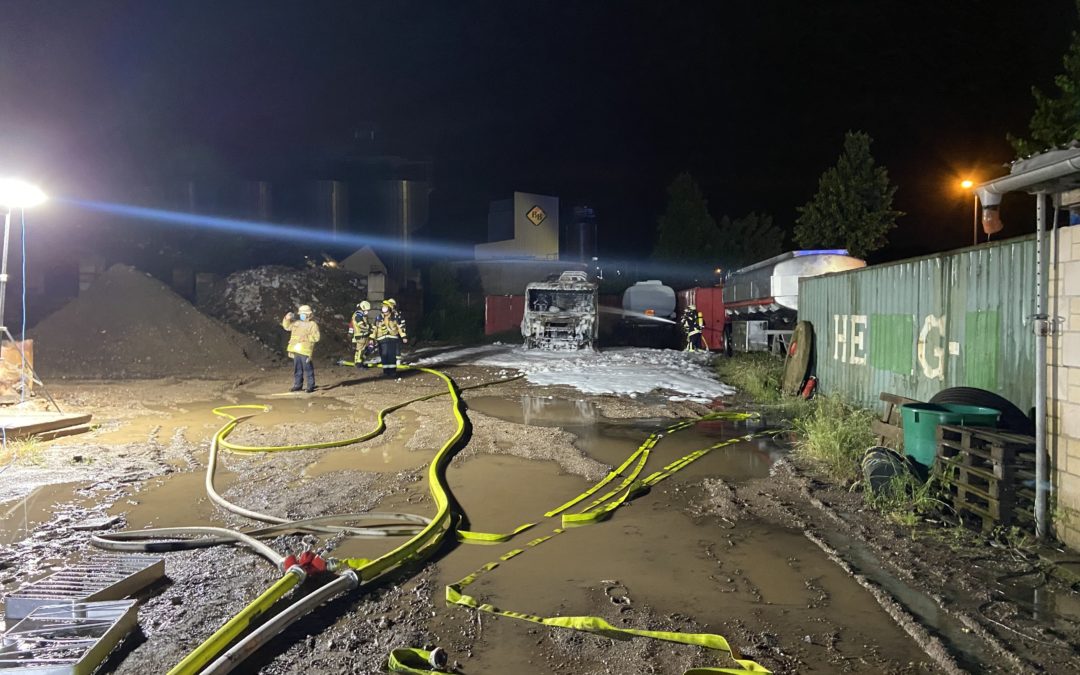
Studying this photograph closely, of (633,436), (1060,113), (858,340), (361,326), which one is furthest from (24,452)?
(1060,113)

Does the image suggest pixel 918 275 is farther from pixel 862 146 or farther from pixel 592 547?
pixel 862 146

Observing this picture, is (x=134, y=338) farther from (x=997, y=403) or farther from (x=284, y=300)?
(x=997, y=403)

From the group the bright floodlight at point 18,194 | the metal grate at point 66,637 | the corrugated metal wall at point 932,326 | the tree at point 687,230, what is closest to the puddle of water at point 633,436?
the corrugated metal wall at point 932,326

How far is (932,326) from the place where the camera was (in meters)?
8.55

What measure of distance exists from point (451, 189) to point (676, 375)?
27.2 m

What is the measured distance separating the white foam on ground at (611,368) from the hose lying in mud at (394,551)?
550cm

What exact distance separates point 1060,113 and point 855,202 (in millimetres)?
11009

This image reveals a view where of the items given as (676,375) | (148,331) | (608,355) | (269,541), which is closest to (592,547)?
(269,541)

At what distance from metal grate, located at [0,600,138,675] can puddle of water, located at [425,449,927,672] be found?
163 cm

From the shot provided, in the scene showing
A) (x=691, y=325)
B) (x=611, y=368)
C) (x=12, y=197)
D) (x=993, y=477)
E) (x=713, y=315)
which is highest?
(x=12, y=197)

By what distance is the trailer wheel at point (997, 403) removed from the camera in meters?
6.15

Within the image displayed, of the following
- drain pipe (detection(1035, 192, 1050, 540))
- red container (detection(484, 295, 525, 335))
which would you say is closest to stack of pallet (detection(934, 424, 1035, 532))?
drain pipe (detection(1035, 192, 1050, 540))

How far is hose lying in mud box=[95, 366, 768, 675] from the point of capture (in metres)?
3.29

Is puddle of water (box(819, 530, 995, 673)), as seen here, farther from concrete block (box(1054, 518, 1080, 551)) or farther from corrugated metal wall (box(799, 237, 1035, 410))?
corrugated metal wall (box(799, 237, 1035, 410))
